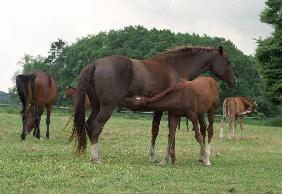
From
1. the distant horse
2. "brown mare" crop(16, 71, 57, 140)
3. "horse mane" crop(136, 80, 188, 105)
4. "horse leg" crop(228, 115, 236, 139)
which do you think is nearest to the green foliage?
"horse leg" crop(228, 115, 236, 139)

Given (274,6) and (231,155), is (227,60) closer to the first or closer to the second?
(231,155)

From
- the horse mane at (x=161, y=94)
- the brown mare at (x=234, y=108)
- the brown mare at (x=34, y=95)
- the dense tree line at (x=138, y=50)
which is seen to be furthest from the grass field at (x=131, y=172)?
the dense tree line at (x=138, y=50)

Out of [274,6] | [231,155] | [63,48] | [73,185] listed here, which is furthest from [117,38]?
[73,185]

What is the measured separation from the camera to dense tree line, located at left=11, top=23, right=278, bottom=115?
7294 centimetres

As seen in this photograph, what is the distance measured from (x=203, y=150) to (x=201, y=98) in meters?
1.23

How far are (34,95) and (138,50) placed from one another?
56144mm

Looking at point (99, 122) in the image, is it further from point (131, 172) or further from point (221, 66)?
point (221, 66)

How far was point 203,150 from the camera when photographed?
12695 millimetres

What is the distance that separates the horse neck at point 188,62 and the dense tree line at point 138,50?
183 feet

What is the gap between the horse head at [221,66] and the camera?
14023 mm

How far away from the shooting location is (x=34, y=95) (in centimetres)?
1881

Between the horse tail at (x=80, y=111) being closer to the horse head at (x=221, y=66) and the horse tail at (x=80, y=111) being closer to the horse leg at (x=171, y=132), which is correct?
the horse leg at (x=171, y=132)

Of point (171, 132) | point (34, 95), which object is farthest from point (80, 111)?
point (34, 95)

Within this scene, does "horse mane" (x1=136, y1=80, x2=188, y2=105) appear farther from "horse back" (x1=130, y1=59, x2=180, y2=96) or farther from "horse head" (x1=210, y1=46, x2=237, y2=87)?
"horse head" (x1=210, y1=46, x2=237, y2=87)
